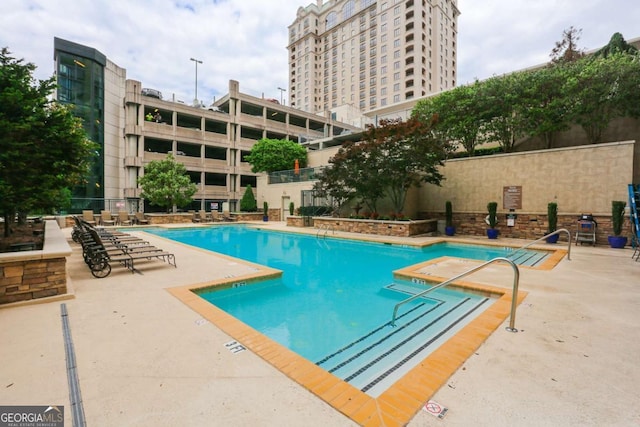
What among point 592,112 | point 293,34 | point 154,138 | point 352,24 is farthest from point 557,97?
point 293,34

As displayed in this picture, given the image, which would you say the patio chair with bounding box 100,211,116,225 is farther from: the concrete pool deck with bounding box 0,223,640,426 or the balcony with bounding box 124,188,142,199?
the concrete pool deck with bounding box 0,223,640,426

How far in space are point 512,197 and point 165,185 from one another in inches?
974

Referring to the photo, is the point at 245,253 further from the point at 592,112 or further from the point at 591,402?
the point at 592,112

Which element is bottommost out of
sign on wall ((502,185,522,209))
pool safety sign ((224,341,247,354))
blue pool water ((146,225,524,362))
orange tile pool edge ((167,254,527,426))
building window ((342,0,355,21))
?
blue pool water ((146,225,524,362))

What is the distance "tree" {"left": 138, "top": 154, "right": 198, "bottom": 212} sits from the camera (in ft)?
78.8

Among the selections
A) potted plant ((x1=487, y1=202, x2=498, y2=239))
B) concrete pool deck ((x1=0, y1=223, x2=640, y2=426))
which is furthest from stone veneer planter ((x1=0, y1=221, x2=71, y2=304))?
potted plant ((x1=487, y1=202, x2=498, y2=239))

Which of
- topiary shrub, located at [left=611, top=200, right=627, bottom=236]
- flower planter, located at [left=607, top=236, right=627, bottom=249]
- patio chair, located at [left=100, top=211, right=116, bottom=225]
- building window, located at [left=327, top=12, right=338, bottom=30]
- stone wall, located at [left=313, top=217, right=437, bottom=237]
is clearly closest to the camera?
flower planter, located at [left=607, top=236, right=627, bottom=249]

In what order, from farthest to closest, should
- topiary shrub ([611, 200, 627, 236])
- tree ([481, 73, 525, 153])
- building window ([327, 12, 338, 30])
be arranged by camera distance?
1. building window ([327, 12, 338, 30])
2. tree ([481, 73, 525, 153])
3. topiary shrub ([611, 200, 627, 236])

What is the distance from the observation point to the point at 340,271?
8.62 metres

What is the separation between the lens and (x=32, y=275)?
4680 mm

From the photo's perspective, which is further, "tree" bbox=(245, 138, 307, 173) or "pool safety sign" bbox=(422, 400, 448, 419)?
"tree" bbox=(245, 138, 307, 173)

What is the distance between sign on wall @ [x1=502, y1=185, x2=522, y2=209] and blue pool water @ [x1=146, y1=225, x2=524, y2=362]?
4.10 meters

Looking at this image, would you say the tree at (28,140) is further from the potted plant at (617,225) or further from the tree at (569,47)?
the tree at (569,47)

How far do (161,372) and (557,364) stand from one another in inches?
156
